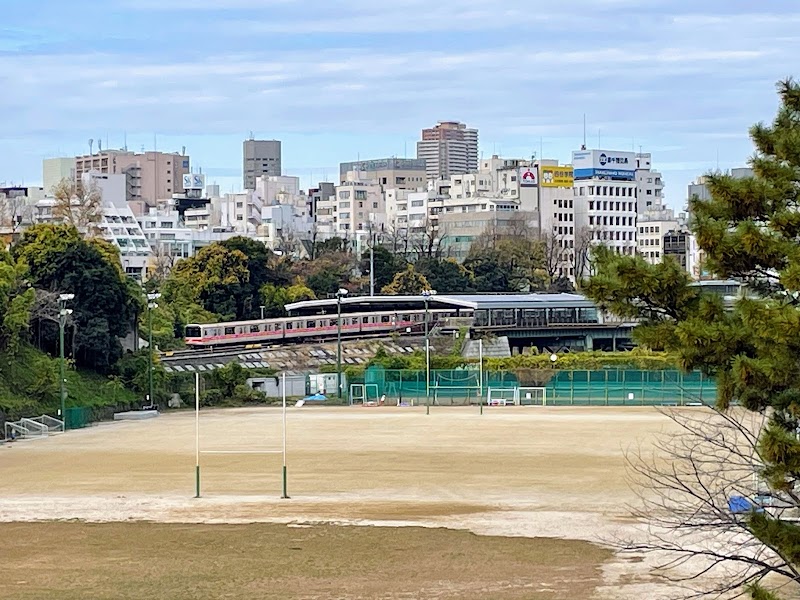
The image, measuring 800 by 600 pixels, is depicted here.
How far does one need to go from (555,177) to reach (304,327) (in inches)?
2974

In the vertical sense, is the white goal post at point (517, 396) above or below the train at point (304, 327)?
below

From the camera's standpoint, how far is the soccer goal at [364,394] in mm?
74188

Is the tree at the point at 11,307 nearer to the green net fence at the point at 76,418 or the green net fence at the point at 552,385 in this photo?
the green net fence at the point at 76,418

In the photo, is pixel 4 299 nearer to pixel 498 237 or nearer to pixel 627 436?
pixel 627 436

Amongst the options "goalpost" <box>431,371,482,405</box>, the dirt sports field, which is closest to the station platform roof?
"goalpost" <box>431,371,482,405</box>

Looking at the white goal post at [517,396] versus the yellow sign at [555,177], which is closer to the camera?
the white goal post at [517,396]

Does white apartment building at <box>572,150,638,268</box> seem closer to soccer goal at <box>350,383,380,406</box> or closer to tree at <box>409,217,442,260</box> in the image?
tree at <box>409,217,442,260</box>

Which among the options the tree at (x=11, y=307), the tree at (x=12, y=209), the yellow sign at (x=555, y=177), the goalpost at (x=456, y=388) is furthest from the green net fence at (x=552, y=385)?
the yellow sign at (x=555, y=177)

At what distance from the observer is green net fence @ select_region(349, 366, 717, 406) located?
72438mm

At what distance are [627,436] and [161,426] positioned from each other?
64.6 ft

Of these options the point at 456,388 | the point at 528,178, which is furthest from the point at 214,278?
the point at 528,178

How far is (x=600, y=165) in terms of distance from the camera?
575 ft

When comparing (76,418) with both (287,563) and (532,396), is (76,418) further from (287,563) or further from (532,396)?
(287,563)

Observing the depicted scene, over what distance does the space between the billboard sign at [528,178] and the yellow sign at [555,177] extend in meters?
1.66
